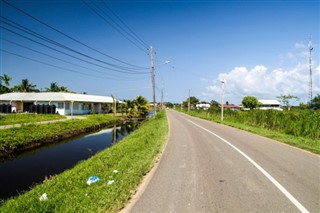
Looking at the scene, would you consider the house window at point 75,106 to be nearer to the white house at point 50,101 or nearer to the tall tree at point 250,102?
the white house at point 50,101

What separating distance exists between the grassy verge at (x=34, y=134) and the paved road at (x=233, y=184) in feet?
42.3

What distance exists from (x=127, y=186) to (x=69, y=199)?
144cm

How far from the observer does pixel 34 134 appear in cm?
2114

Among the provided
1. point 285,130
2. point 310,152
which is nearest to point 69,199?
A: point 310,152

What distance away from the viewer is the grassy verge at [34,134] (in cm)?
1762

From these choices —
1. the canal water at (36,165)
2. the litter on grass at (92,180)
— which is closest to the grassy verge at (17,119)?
the canal water at (36,165)

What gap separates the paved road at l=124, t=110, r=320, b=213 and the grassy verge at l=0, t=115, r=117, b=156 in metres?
12.9

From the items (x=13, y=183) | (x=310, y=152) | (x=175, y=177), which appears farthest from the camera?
(x=310, y=152)

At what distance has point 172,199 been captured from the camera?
5707mm

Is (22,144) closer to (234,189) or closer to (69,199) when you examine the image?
(69,199)

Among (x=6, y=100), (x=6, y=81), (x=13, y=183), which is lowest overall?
(x=13, y=183)

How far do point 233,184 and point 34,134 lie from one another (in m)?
19.3

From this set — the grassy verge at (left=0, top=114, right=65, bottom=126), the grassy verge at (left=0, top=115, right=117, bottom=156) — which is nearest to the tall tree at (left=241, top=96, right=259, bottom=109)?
the grassy verge at (left=0, top=115, right=117, bottom=156)

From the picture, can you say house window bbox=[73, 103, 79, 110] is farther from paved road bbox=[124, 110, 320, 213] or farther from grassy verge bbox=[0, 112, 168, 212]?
grassy verge bbox=[0, 112, 168, 212]
